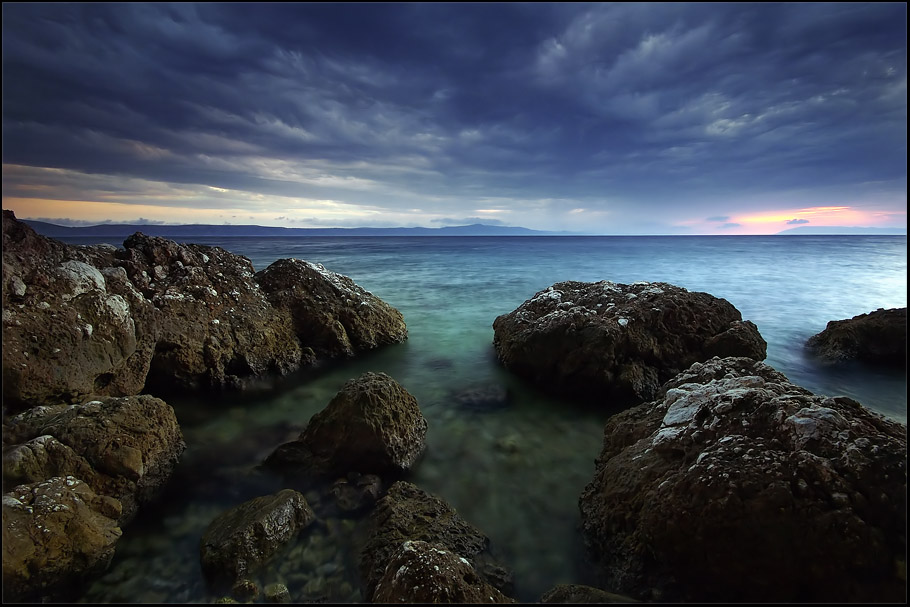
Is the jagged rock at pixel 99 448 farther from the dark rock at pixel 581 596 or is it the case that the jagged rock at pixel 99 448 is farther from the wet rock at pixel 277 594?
the dark rock at pixel 581 596

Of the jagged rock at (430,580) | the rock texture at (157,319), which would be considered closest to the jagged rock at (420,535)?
the jagged rock at (430,580)

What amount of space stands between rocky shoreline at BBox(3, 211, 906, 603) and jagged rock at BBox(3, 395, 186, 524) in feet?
0.05

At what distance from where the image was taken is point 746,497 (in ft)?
8.18

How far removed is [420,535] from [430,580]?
94cm

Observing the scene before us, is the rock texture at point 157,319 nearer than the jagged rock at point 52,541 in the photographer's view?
No

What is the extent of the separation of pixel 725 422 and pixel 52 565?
465 cm

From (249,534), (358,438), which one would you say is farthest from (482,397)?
(249,534)

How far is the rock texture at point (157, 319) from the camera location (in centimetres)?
427

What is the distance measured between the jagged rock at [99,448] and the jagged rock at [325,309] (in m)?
3.38

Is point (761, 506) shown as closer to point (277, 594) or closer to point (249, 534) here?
point (277, 594)

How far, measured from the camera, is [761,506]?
2.43 m

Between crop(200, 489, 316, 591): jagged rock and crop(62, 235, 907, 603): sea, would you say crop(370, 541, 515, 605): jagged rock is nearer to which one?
crop(62, 235, 907, 603): sea

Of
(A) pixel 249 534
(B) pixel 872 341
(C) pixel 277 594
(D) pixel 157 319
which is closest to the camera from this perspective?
(C) pixel 277 594

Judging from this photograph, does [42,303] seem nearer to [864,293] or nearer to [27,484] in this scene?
[27,484]
